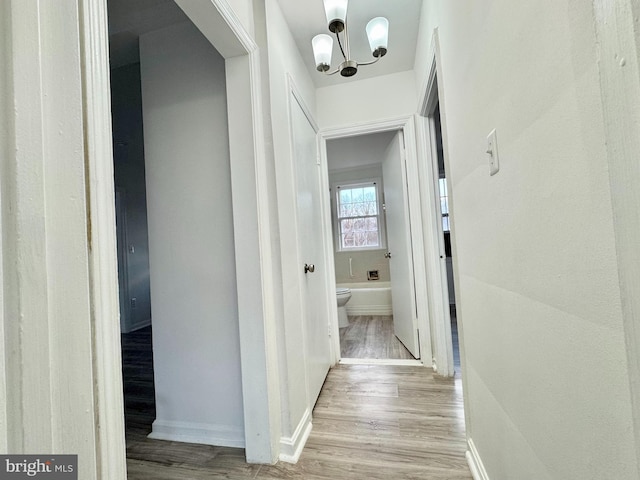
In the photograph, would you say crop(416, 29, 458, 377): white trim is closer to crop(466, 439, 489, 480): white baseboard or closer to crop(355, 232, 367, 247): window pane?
crop(466, 439, 489, 480): white baseboard

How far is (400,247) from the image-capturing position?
261cm

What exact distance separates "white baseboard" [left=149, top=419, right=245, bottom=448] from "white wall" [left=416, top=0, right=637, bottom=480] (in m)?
1.23

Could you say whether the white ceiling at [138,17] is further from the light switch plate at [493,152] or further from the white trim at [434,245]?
the light switch plate at [493,152]

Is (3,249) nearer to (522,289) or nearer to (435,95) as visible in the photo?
(522,289)

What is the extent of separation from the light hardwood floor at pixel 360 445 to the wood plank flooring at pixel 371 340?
0.53 m

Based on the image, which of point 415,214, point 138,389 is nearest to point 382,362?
point 415,214

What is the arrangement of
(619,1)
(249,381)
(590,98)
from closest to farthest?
(619,1), (590,98), (249,381)

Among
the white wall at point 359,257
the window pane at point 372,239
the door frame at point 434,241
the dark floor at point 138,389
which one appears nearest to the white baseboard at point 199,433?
the dark floor at point 138,389

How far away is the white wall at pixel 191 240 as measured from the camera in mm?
1558

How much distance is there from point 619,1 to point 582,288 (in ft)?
1.47

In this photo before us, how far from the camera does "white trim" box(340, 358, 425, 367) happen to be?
2.34m

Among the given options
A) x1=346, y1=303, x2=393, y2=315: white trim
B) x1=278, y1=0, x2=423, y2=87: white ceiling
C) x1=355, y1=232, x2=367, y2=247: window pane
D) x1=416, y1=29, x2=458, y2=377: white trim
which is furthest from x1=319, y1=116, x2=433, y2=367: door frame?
x1=355, y1=232, x2=367, y2=247: window pane

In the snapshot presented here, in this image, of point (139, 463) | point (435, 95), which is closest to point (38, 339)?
point (139, 463)

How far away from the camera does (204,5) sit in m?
1.08
